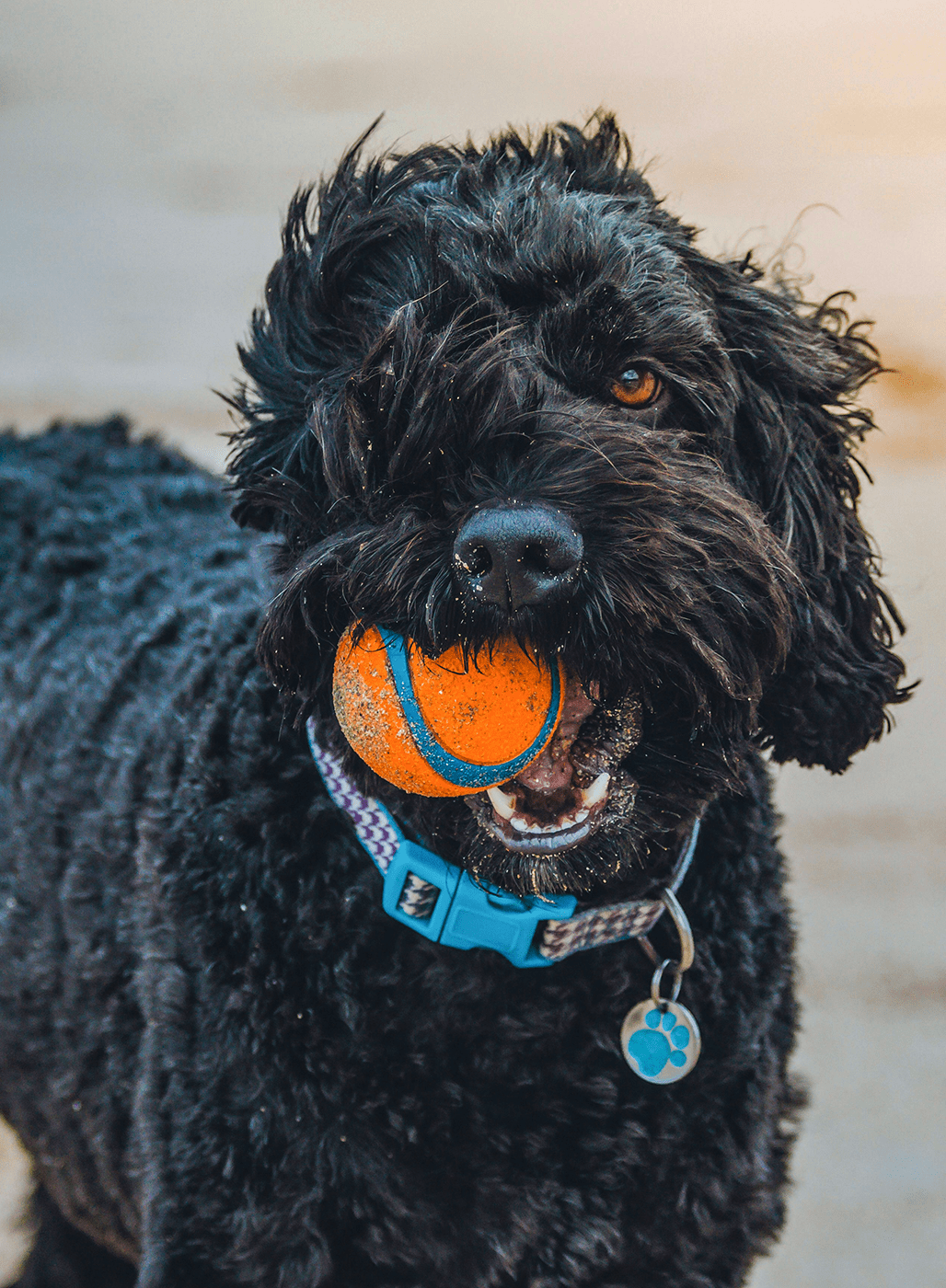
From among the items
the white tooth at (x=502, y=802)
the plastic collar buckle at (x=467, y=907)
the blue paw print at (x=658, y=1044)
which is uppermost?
the white tooth at (x=502, y=802)

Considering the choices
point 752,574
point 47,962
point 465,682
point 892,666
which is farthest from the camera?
point 47,962

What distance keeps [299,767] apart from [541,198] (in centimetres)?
99

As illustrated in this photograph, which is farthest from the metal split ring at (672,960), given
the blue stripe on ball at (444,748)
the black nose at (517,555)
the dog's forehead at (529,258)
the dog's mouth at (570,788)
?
the dog's forehead at (529,258)

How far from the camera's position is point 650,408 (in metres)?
2.04

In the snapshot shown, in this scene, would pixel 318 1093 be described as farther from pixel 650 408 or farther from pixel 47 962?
pixel 650 408

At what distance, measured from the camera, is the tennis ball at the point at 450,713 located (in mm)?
1796

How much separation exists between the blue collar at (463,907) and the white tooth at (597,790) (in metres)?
0.18

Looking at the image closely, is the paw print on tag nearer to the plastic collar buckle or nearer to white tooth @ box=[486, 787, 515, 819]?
the plastic collar buckle

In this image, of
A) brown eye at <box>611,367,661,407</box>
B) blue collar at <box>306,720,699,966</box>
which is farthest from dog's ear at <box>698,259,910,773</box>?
blue collar at <box>306,720,699,966</box>

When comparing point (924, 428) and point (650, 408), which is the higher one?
point (924, 428)

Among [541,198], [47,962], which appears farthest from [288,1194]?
[541,198]

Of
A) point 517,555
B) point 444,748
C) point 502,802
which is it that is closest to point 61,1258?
point 502,802

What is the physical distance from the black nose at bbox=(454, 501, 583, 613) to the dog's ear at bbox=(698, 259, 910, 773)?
57cm

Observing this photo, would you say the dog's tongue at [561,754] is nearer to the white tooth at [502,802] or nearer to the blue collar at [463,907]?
the white tooth at [502,802]
